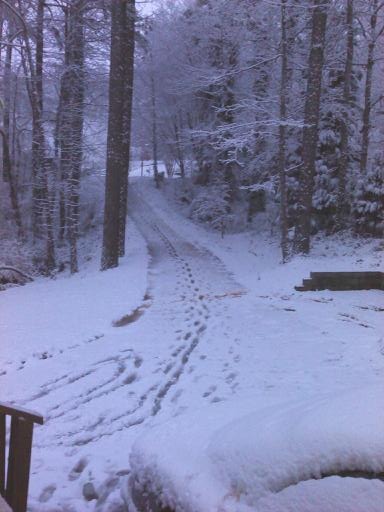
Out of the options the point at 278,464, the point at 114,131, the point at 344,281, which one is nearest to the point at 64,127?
the point at 114,131

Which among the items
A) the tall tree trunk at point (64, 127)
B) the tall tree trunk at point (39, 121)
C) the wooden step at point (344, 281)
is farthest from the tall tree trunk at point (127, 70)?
the wooden step at point (344, 281)

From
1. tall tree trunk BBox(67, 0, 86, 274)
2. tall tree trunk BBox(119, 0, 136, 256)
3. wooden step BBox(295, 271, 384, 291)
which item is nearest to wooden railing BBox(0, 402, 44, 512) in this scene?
wooden step BBox(295, 271, 384, 291)

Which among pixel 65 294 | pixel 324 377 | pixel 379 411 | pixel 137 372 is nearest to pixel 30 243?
pixel 65 294

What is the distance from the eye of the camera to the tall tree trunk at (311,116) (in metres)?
14.0

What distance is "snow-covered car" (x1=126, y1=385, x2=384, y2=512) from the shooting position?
2.18 metres

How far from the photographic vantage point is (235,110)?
57.9 feet

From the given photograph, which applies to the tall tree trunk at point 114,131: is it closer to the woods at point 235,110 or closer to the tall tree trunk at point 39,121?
the woods at point 235,110

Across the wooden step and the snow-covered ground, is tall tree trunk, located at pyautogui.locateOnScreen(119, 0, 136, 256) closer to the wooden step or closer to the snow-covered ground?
the snow-covered ground

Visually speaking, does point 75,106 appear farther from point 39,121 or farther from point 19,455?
point 19,455

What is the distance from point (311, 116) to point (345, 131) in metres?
3.91

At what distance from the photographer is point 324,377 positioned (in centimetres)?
586

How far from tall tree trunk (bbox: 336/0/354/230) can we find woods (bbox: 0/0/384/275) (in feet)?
0.16

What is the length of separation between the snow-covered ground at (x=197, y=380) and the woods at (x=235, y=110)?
338 centimetres

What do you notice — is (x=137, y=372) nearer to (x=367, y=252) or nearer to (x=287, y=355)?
(x=287, y=355)
